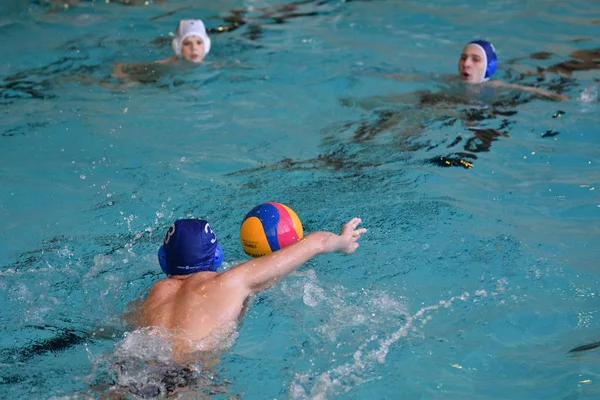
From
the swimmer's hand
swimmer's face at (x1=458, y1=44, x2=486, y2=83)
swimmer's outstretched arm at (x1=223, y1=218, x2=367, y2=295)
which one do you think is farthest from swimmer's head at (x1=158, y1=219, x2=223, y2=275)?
swimmer's face at (x1=458, y1=44, x2=486, y2=83)

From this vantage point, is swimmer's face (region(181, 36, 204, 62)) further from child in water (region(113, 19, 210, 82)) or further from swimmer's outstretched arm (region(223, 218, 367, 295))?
swimmer's outstretched arm (region(223, 218, 367, 295))

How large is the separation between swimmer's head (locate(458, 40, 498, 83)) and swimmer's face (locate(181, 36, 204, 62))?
3.22 metres

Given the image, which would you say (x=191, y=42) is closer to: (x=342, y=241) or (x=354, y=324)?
(x=342, y=241)

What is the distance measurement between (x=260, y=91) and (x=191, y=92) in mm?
786

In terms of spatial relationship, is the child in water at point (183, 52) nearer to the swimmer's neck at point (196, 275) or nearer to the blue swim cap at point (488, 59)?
the blue swim cap at point (488, 59)

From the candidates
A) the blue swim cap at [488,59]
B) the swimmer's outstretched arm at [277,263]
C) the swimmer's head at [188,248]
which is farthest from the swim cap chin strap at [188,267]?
the blue swim cap at [488,59]

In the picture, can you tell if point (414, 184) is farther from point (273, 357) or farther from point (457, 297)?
point (273, 357)

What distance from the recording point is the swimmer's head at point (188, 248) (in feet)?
14.0

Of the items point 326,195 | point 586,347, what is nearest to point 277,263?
point 586,347

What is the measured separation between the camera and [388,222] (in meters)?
5.77

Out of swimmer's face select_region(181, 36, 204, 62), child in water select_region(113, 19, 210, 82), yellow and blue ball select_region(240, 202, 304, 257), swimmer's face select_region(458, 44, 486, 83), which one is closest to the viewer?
yellow and blue ball select_region(240, 202, 304, 257)

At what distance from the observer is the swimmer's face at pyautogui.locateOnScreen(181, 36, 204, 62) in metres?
9.70

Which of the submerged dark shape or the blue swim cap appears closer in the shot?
the submerged dark shape

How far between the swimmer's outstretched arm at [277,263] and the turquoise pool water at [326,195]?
0.42m
